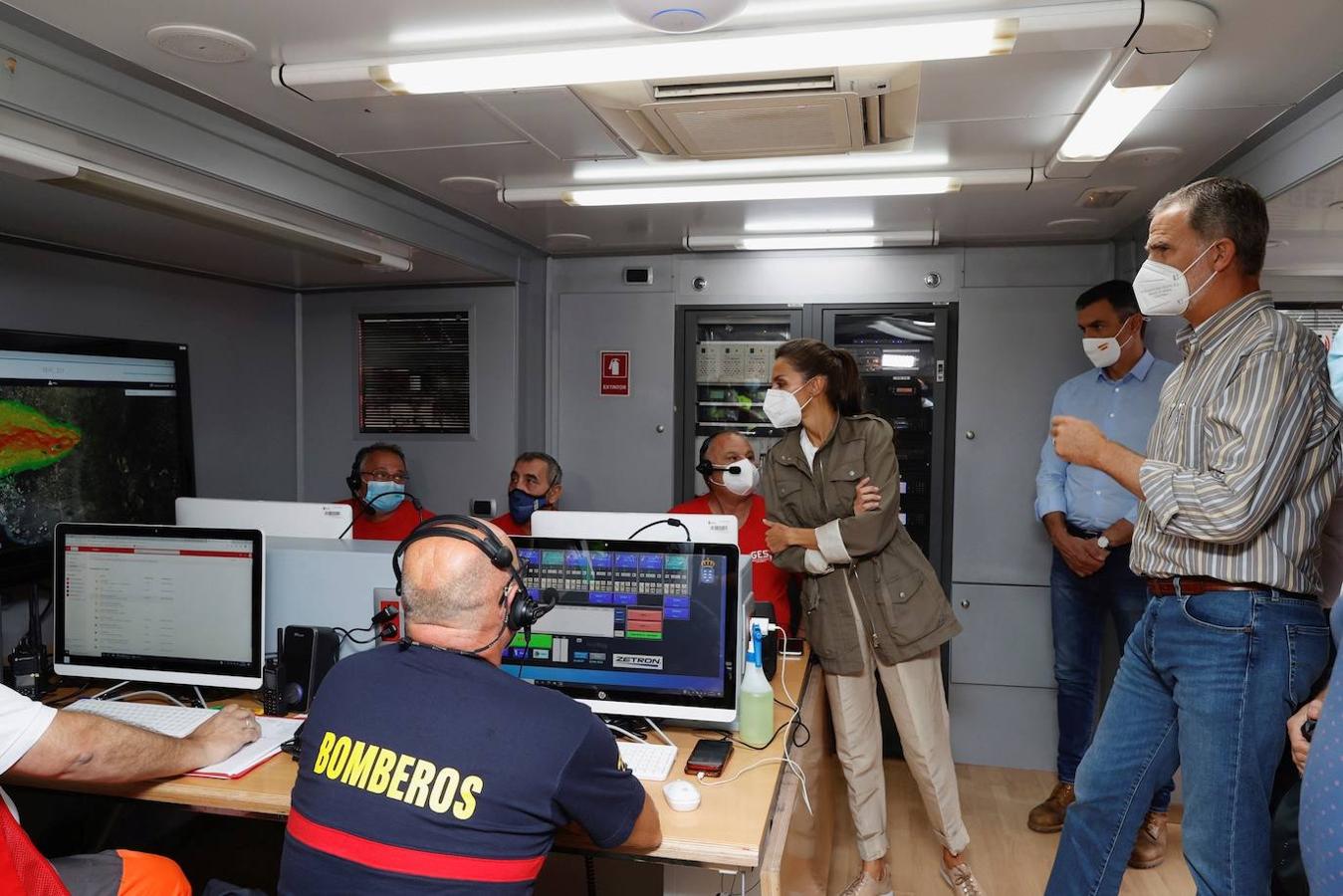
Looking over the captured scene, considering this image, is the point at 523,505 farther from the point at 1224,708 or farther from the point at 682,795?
the point at 1224,708

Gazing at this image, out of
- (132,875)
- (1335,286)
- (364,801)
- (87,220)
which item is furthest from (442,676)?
(1335,286)

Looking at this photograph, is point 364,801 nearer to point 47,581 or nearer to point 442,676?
point 442,676

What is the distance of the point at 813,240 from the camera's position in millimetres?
3873

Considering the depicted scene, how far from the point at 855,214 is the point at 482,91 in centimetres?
180

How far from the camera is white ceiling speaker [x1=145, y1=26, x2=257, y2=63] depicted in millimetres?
1805

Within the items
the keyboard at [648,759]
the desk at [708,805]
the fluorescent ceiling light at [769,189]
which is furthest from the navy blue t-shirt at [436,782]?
the fluorescent ceiling light at [769,189]

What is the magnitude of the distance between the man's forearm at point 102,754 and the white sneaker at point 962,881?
221 cm

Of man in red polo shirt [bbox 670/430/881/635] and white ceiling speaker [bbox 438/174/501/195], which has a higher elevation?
white ceiling speaker [bbox 438/174/501/195]

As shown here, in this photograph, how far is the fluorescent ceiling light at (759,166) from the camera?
2.68m

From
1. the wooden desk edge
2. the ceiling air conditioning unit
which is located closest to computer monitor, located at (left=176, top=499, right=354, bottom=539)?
the wooden desk edge

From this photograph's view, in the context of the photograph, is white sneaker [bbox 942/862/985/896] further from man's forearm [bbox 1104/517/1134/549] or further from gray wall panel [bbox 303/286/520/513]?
gray wall panel [bbox 303/286/520/513]

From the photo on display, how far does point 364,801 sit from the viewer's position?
3.99 feet

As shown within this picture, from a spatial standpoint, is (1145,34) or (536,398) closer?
(1145,34)

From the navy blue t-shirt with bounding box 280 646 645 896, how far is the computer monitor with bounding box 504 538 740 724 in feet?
2.02
